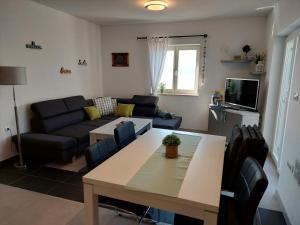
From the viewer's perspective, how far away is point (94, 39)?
5.33 m

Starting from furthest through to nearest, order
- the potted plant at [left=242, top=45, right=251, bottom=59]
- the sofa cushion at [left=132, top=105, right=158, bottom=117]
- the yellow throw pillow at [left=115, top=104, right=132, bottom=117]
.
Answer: the sofa cushion at [left=132, top=105, right=158, bottom=117] < the yellow throw pillow at [left=115, top=104, right=132, bottom=117] < the potted plant at [left=242, top=45, right=251, bottom=59]

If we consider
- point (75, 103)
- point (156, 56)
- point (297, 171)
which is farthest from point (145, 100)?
point (297, 171)

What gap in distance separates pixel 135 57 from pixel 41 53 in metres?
2.25

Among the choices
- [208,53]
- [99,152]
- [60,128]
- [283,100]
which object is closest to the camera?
[99,152]

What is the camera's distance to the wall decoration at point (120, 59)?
5.48 metres

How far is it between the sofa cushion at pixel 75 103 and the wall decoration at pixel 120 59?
4.85 ft

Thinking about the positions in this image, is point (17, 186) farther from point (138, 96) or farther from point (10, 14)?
point (138, 96)

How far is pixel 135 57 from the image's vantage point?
5.41 metres

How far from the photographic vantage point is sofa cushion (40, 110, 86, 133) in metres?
3.60

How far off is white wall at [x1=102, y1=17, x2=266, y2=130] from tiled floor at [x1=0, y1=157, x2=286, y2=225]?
219 centimetres

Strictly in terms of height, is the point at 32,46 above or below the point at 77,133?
above

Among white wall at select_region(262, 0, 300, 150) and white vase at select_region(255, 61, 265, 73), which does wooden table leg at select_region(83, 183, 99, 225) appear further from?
white vase at select_region(255, 61, 265, 73)

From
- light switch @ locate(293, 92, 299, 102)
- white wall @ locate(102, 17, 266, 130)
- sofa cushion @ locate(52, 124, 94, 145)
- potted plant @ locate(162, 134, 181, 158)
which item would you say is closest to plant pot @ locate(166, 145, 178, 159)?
potted plant @ locate(162, 134, 181, 158)

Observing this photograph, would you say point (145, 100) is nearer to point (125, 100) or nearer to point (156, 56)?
point (125, 100)
